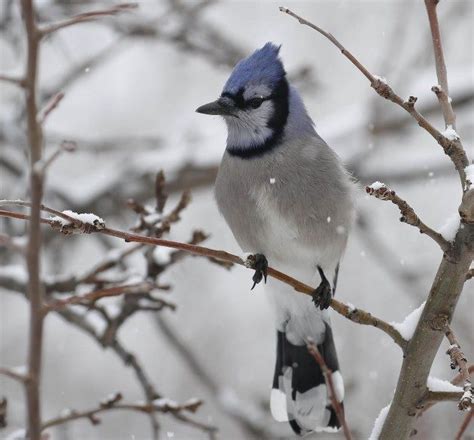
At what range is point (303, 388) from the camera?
123 inches

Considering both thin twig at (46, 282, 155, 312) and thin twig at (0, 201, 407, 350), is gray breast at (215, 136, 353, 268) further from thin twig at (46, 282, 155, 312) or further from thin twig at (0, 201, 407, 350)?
thin twig at (46, 282, 155, 312)

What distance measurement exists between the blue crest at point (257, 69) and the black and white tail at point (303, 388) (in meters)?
1.01

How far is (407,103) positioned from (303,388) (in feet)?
5.39

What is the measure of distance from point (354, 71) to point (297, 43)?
0.97 m

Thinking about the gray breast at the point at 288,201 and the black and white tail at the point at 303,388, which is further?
the gray breast at the point at 288,201

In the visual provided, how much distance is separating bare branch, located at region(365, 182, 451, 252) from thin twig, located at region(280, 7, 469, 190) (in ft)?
0.38

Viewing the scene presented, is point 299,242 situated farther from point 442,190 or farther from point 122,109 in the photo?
point 122,109

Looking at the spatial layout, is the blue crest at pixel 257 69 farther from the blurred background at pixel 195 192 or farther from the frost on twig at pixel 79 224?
the frost on twig at pixel 79 224

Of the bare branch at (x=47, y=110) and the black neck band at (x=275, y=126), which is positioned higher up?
the black neck band at (x=275, y=126)

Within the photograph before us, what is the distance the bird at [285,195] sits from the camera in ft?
9.98

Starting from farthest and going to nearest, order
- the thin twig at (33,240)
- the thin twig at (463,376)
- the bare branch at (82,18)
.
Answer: the thin twig at (463,376) < the bare branch at (82,18) < the thin twig at (33,240)

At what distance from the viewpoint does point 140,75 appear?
10719mm

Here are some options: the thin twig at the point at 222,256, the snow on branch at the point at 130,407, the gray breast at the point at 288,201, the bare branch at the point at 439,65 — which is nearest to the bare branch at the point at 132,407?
the snow on branch at the point at 130,407

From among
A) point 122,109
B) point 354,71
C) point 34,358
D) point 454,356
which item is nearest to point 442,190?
point 354,71
